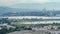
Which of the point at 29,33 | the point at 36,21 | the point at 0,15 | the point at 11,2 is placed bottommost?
the point at 29,33

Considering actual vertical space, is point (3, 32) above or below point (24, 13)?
below

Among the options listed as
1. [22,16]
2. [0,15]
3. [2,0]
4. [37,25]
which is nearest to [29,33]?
[37,25]

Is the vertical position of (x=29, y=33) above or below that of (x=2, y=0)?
below

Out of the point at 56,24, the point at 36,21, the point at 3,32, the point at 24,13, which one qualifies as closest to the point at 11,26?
the point at 3,32

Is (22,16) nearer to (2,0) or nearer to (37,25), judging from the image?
(37,25)

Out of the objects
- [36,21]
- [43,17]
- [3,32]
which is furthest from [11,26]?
[43,17]

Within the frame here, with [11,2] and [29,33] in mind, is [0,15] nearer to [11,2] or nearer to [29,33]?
[11,2]

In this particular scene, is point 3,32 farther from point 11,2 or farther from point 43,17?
point 43,17
